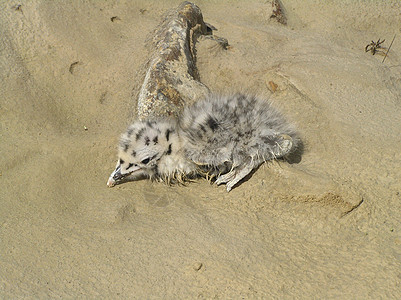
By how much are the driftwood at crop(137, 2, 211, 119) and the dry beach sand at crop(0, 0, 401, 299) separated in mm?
263

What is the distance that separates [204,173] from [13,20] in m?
2.94

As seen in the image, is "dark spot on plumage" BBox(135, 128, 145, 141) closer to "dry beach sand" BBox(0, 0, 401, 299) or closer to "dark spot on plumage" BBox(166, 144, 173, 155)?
"dark spot on plumage" BBox(166, 144, 173, 155)

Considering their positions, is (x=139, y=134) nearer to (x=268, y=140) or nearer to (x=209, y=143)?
(x=209, y=143)

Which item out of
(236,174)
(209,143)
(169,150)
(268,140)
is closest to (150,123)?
(169,150)

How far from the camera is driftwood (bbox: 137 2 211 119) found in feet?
12.1

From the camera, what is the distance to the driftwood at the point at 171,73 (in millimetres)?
3684

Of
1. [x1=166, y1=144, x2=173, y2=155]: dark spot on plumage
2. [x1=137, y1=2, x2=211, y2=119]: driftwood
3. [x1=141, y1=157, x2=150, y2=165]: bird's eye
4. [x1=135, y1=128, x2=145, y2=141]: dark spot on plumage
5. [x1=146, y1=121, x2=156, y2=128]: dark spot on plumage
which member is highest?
[x1=137, y1=2, x2=211, y2=119]: driftwood

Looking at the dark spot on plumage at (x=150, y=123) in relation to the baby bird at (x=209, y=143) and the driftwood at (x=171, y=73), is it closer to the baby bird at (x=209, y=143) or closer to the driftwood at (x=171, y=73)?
the baby bird at (x=209, y=143)

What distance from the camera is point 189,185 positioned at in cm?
345

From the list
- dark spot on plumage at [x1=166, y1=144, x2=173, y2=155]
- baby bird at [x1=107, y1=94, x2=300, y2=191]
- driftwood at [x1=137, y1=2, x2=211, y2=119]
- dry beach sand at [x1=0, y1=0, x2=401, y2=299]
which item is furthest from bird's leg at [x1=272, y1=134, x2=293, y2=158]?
driftwood at [x1=137, y1=2, x2=211, y2=119]

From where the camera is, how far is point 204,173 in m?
3.43

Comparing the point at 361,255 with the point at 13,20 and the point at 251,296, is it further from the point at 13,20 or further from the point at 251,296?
the point at 13,20

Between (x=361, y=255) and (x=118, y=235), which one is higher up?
(x=361, y=255)

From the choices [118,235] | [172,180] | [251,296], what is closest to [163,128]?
[172,180]
